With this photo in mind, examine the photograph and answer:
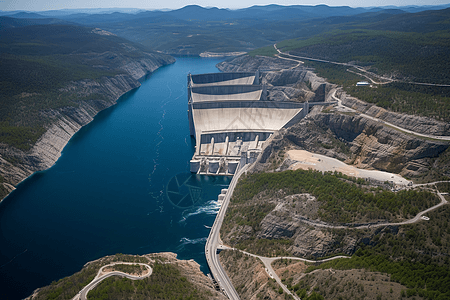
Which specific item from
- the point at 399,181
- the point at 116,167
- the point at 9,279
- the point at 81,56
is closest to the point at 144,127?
the point at 116,167

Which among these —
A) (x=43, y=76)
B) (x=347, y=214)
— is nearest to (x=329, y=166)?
(x=347, y=214)

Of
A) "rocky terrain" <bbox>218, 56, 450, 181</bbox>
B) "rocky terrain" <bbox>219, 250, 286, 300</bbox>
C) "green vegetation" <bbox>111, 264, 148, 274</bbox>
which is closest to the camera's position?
"green vegetation" <bbox>111, 264, 148, 274</bbox>

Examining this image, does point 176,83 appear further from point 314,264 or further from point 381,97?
point 314,264

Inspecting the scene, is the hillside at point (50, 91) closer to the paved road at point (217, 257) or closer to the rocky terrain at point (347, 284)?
the paved road at point (217, 257)

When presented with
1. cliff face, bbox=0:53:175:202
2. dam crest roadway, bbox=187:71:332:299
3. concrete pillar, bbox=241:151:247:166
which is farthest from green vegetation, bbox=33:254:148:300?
concrete pillar, bbox=241:151:247:166

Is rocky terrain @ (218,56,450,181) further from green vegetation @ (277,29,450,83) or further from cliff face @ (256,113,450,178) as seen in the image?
green vegetation @ (277,29,450,83)


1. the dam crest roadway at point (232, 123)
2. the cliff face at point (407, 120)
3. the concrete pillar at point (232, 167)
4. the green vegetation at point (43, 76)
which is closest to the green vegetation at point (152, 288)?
the concrete pillar at point (232, 167)
